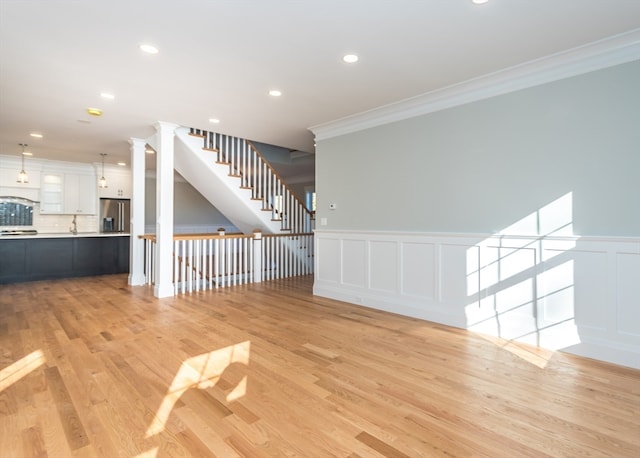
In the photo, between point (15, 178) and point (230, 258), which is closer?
point (230, 258)

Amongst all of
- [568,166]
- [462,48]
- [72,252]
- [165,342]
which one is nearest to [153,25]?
[462,48]

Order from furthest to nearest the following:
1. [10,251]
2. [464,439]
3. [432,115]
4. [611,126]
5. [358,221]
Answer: [10,251], [358,221], [432,115], [611,126], [464,439]

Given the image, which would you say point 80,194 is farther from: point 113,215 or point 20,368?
point 20,368

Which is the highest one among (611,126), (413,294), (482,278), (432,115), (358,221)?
(432,115)

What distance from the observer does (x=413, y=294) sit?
4.32 m

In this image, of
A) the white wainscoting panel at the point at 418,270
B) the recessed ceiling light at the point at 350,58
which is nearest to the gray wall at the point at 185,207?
the white wainscoting panel at the point at 418,270

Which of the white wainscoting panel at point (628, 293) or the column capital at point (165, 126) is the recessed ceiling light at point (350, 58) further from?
the column capital at point (165, 126)

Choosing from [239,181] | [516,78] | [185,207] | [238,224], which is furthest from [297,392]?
[185,207]

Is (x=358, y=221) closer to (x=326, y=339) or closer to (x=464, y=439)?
(x=326, y=339)

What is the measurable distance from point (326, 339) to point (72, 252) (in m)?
6.49

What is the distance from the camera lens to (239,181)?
21.5 ft

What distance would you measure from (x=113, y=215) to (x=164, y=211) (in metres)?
4.49

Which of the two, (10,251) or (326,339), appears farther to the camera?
(10,251)

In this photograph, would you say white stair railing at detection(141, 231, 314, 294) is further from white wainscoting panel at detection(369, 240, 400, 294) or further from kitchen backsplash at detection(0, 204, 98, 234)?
kitchen backsplash at detection(0, 204, 98, 234)
